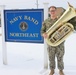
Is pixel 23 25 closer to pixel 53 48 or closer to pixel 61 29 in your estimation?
pixel 53 48

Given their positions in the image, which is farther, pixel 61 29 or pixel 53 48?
pixel 53 48

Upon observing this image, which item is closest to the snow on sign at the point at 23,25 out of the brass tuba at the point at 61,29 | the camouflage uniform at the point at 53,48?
the camouflage uniform at the point at 53,48

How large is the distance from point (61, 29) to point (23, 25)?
1464 mm

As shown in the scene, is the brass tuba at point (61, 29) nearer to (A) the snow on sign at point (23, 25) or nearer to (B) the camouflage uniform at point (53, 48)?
(B) the camouflage uniform at point (53, 48)

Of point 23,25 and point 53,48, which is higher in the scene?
point 23,25

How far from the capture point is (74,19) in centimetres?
419

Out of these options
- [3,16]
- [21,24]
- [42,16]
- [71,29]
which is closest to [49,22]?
[71,29]

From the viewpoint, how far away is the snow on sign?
524cm

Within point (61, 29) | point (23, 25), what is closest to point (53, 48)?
point (61, 29)

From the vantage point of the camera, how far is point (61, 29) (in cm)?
412

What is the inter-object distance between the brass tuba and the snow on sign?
1.02 m

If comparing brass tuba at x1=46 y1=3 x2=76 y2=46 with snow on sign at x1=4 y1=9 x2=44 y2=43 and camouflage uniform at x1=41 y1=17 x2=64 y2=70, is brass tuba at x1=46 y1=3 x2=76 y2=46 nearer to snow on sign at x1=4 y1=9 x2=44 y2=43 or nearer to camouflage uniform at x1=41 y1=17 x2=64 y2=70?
camouflage uniform at x1=41 y1=17 x2=64 y2=70

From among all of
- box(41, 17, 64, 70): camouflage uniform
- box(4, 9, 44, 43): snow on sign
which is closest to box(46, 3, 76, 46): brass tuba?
box(41, 17, 64, 70): camouflage uniform

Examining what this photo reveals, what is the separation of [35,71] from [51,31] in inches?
45.5
